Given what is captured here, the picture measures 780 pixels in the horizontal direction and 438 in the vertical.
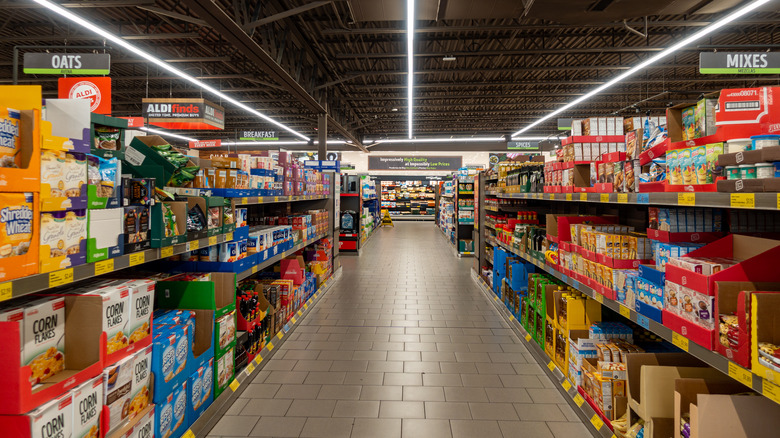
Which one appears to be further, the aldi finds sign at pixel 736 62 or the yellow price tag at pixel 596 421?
the aldi finds sign at pixel 736 62

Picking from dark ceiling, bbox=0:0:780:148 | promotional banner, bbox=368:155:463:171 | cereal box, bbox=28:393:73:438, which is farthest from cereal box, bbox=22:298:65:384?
promotional banner, bbox=368:155:463:171

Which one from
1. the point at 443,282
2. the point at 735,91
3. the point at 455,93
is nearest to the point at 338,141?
the point at 455,93

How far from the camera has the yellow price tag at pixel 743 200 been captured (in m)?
1.26

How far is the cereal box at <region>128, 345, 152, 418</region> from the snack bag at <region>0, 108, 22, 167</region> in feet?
3.24

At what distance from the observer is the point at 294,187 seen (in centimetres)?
502

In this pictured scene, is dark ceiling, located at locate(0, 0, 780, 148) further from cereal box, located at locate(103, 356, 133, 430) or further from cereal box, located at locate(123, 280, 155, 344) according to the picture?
cereal box, located at locate(103, 356, 133, 430)

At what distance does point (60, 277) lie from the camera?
1408mm

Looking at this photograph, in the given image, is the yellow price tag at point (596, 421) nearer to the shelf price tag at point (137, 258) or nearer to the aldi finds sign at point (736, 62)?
the shelf price tag at point (137, 258)

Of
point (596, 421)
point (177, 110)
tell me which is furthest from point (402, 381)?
point (177, 110)

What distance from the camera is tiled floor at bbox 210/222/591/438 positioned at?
258cm

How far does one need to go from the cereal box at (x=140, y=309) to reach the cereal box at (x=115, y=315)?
0.03 metres

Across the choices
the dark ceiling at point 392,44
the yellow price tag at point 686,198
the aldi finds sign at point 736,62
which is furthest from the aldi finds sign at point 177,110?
the aldi finds sign at point 736,62

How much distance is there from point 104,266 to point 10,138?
1.96ft

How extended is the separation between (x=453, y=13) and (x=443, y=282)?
4442 mm
